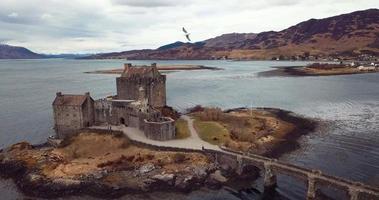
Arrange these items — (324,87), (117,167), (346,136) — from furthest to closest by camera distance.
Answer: (324,87)
(346,136)
(117,167)

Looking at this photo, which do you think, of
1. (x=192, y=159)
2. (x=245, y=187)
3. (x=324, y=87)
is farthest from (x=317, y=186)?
(x=324, y=87)

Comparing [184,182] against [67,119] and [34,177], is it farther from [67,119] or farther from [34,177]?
[67,119]

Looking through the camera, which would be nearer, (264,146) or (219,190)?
(219,190)

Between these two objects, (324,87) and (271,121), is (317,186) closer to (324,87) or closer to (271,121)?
(271,121)

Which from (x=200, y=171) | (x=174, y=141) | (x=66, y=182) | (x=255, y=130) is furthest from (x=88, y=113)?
(x=255, y=130)

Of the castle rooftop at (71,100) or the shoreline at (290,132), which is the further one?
the castle rooftop at (71,100)

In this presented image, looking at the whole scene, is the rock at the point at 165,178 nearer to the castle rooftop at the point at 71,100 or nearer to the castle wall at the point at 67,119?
the castle wall at the point at 67,119

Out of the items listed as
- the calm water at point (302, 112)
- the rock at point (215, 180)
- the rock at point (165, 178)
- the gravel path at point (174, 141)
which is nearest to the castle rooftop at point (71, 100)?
the gravel path at point (174, 141)
